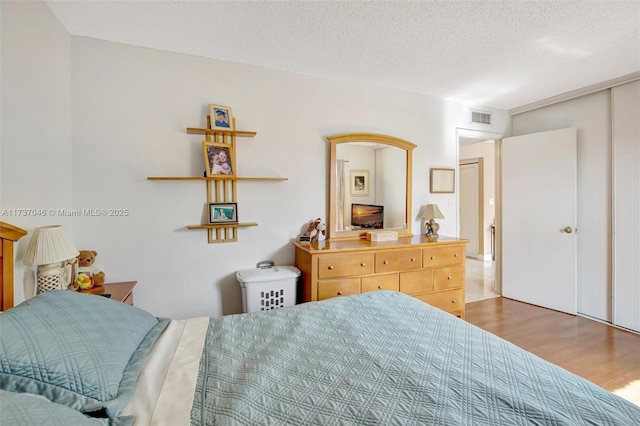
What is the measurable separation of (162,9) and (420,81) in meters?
2.29

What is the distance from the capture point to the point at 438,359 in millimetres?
1058

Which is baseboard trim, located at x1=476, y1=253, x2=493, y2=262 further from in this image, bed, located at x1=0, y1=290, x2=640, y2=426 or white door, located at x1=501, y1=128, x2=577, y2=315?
bed, located at x1=0, y1=290, x2=640, y2=426

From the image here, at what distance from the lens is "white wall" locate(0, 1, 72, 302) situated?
4.64 ft

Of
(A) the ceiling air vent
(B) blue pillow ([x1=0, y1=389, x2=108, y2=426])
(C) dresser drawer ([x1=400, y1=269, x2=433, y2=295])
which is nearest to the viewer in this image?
(B) blue pillow ([x1=0, y1=389, x2=108, y2=426])

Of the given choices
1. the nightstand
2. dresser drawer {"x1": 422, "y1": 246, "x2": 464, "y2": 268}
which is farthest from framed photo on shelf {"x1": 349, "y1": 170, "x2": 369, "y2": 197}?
the nightstand

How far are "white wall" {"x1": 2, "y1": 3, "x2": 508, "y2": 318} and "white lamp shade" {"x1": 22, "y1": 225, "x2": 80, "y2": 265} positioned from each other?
0.79 ft

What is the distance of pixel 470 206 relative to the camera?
6.02m

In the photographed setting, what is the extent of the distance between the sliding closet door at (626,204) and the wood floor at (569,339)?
0.95 feet

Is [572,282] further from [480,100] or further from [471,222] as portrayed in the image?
[471,222]

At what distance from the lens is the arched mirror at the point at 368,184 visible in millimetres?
2834

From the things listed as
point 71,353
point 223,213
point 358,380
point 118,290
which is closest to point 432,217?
point 223,213

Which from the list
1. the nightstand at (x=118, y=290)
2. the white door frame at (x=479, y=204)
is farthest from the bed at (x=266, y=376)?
the white door frame at (x=479, y=204)

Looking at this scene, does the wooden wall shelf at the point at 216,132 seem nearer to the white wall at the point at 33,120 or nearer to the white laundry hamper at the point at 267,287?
the white wall at the point at 33,120

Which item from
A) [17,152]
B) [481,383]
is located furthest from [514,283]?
[17,152]
